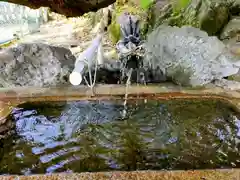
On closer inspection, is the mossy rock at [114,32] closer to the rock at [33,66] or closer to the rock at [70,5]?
the rock at [33,66]

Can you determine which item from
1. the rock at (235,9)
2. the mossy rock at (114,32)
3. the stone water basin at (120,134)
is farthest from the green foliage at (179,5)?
the stone water basin at (120,134)

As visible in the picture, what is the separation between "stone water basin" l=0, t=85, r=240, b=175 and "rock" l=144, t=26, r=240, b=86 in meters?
0.54

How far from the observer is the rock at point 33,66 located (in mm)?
4004

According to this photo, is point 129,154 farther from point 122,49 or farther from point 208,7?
point 208,7

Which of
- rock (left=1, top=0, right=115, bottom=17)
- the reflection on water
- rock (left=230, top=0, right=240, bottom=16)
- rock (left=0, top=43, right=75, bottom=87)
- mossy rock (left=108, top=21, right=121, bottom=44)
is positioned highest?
rock (left=230, top=0, right=240, bottom=16)

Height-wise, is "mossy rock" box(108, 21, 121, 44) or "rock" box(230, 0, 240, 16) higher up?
"rock" box(230, 0, 240, 16)

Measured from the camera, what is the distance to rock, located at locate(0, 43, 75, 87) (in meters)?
4.00

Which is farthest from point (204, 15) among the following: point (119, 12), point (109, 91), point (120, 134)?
point (120, 134)

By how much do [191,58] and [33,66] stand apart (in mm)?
1899

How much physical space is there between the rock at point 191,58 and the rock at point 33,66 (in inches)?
45.7

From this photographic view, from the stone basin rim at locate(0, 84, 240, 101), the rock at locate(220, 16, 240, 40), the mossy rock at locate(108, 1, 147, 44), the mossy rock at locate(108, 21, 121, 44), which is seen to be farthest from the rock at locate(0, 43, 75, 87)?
the mossy rock at locate(108, 21, 121, 44)

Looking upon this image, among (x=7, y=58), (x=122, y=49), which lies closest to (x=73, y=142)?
(x=7, y=58)

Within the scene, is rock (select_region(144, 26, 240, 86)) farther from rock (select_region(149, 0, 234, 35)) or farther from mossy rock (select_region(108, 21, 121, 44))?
mossy rock (select_region(108, 21, 121, 44))

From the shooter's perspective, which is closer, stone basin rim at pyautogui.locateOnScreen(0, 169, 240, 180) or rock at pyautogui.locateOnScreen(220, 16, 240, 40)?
stone basin rim at pyautogui.locateOnScreen(0, 169, 240, 180)
